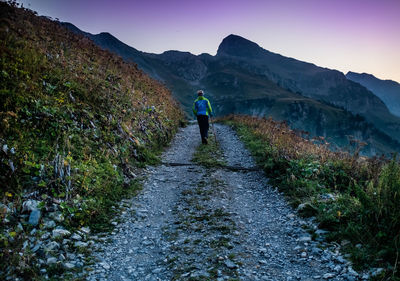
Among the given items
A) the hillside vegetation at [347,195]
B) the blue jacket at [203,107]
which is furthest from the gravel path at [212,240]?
the blue jacket at [203,107]

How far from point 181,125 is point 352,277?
789 inches

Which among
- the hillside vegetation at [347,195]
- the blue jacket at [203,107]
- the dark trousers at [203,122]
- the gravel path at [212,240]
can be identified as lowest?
the gravel path at [212,240]

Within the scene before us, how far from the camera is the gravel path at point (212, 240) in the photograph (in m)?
3.96

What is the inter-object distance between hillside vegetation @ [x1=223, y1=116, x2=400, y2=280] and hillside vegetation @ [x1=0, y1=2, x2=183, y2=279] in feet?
16.7

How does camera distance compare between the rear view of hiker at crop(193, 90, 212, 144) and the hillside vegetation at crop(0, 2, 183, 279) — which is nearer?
the hillside vegetation at crop(0, 2, 183, 279)

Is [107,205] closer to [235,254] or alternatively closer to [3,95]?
[235,254]

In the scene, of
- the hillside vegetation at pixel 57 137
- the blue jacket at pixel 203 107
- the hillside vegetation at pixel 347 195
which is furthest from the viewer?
the blue jacket at pixel 203 107

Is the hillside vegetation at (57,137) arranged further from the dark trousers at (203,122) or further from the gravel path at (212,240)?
the dark trousers at (203,122)

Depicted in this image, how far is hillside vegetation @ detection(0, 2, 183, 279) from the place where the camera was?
4752 mm

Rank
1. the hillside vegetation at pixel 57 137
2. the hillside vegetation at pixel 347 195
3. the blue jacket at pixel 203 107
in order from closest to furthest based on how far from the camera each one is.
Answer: the hillside vegetation at pixel 347 195 → the hillside vegetation at pixel 57 137 → the blue jacket at pixel 203 107

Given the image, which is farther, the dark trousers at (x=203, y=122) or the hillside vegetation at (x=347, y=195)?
the dark trousers at (x=203, y=122)

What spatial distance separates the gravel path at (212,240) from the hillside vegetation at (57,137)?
0.92 meters

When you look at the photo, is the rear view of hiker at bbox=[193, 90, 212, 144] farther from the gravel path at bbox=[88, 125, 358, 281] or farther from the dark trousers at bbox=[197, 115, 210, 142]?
the gravel path at bbox=[88, 125, 358, 281]

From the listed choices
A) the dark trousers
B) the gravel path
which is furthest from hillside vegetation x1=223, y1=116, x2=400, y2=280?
the dark trousers
